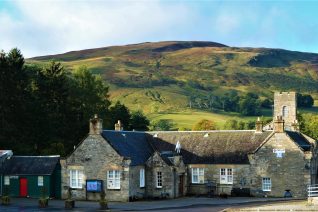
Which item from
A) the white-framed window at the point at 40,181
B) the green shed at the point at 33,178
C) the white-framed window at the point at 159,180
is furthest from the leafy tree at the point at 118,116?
the white-framed window at the point at 159,180

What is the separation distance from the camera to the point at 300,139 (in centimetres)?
5884

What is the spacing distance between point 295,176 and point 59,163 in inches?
879

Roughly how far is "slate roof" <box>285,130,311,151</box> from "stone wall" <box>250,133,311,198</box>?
1011 mm

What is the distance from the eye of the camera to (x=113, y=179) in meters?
52.8

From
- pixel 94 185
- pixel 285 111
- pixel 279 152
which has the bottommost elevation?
pixel 94 185

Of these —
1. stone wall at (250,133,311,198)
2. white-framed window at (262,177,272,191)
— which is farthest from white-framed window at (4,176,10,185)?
white-framed window at (262,177,272,191)

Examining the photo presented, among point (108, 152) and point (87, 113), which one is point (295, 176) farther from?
point (87, 113)

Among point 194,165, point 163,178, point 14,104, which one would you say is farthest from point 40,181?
point 14,104

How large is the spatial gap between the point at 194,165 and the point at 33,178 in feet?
51.5

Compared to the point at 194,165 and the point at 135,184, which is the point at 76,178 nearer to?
the point at 135,184

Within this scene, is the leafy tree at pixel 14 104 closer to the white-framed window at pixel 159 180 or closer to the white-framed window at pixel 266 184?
the white-framed window at pixel 159 180

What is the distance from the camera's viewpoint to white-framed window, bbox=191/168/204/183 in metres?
58.3

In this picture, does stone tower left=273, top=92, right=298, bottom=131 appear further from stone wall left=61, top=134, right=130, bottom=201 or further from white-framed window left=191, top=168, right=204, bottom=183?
stone wall left=61, top=134, right=130, bottom=201

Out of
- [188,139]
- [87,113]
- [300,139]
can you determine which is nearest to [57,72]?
[87,113]
